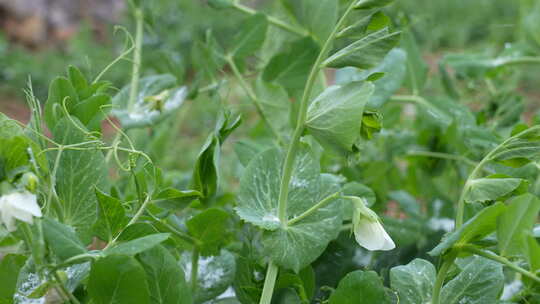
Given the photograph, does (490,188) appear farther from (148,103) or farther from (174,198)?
(148,103)

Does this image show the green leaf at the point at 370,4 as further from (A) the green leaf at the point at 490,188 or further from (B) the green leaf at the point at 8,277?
(B) the green leaf at the point at 8,277

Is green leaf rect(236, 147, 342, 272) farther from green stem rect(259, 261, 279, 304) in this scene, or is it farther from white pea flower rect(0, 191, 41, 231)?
white pea flower rect(0, 191, 41, 231)

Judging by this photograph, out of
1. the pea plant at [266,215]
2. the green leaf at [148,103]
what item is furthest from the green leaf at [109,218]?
the green leaf at [148,103]

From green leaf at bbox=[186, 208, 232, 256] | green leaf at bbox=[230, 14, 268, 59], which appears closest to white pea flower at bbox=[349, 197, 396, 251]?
green leaf at bbox=[186, 208, 232, 256]

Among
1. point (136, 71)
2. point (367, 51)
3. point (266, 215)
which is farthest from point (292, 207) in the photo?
point (136, 71)

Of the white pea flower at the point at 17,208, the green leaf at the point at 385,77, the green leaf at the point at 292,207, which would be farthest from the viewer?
the green leaf at the point at 385,77

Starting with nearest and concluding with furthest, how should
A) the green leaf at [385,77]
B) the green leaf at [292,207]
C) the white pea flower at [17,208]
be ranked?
the white pea flower at [17,208] < the green leaf at [292,207] < the green leaf at [385,77]
